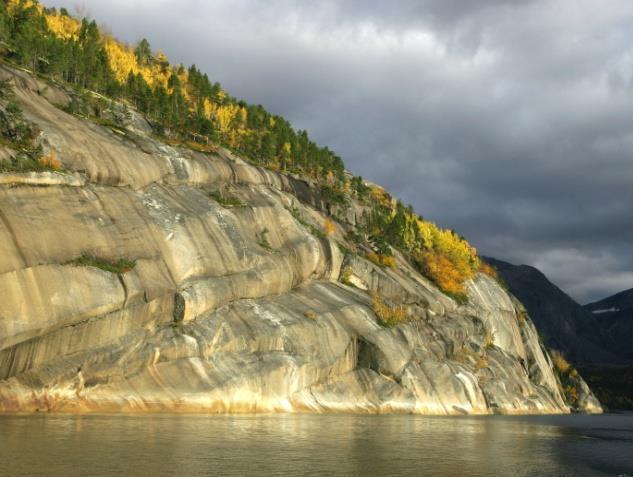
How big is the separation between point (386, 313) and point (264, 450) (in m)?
57.0

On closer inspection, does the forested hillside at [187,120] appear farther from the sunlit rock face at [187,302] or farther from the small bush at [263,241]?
the small bush at [263,241]

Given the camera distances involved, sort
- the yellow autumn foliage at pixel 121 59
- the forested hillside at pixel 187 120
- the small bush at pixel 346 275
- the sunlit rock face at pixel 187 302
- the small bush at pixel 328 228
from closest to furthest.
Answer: the sunlit rock face at pixel 187 302, the forested hillside at pixel 187 120, the small bush at pixel 346 275, the small bush at pixel 328 228, the yellow autumn foliage at pixel 121 59

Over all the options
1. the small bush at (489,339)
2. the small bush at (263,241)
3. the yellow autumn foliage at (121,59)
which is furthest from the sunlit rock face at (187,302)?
the yellow autumn foliage at (121,59)

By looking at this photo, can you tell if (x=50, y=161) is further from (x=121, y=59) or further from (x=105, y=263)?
(x=121, y=59)

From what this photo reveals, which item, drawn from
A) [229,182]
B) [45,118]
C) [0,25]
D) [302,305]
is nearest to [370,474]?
[302,305]

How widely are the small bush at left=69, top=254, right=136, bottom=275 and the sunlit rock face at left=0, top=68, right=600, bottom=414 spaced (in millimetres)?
618

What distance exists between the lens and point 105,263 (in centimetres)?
5722

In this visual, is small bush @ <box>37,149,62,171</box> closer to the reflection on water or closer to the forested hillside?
the forested hillside

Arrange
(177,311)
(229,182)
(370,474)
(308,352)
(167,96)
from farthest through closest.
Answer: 1. (167,96)
2. (229,182)
3. (308,352)
4. (177,311)
5. (370,474)

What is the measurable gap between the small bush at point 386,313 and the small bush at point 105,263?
38738 millimetres

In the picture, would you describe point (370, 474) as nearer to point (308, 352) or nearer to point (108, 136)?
point (308, 352)

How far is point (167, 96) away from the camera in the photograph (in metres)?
119

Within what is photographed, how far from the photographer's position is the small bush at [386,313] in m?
86.6

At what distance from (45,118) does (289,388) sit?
39.7 meters
